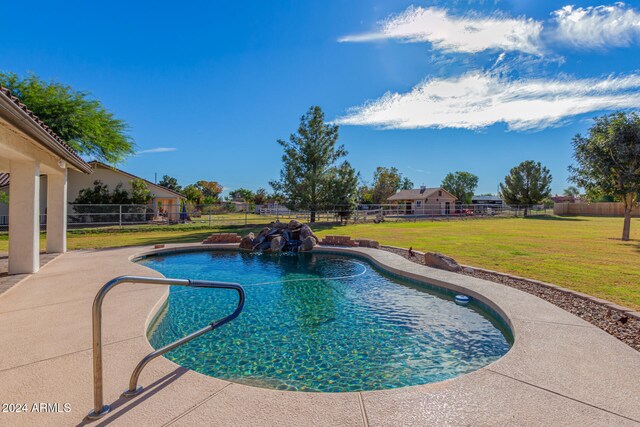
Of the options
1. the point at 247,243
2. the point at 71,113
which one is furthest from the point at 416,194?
the point at 71,113

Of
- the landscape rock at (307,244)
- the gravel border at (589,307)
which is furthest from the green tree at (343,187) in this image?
the gravel border at (589,307)

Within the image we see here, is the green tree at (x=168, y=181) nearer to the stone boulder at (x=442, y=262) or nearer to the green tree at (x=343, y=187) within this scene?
the green tree at (x=343, y=187)

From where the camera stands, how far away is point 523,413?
7.59ft

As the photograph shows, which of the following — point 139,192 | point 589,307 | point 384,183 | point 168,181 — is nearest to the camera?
point 589,307

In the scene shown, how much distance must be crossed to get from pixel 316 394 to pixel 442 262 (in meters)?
6.31

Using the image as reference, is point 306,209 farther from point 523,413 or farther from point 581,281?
point 523,413

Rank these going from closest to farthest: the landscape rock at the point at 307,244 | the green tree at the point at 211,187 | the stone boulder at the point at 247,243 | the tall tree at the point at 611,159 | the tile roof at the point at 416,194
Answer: the landscape rock at the point at 307,244 < the stone boulder at the point at 247,243 < the tall tree at the point at 611,159 < the tile roof at the point at 416,194 < the green tree at the point at 211,187

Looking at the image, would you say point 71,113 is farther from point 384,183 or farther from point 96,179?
point 384,183

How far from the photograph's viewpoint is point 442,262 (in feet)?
26.3

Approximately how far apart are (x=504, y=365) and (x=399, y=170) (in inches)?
2519

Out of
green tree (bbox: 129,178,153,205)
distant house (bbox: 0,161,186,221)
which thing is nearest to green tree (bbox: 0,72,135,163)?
distant house (bbox: 0,161,186,221)

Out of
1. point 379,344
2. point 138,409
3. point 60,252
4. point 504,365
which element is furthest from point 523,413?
point 60,252

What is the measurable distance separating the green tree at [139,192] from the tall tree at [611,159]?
93.2ft

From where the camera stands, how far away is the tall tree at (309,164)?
23.4 metres
